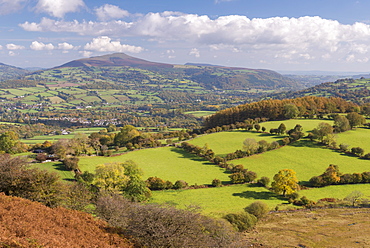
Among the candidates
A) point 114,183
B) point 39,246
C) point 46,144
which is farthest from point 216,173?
point 46,144

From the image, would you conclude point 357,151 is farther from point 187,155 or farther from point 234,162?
point 187,155

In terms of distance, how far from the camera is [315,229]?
33.1 meters

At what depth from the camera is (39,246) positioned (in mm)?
14000

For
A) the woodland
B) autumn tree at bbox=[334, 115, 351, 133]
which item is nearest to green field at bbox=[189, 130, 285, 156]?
the woodland

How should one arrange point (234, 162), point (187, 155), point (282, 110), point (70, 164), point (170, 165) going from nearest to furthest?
point (70, 164)
point (170, 165)
point (234, 162)
point (187, 155)
point (282, 110)

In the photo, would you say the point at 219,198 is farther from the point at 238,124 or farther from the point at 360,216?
the point at 238,124

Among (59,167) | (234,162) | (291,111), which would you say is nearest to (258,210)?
(234,162)

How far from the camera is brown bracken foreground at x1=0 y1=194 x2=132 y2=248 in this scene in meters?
14.7

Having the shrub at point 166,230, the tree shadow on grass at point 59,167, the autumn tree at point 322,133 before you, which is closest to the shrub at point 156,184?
the tree shadow on grass at point 59,167

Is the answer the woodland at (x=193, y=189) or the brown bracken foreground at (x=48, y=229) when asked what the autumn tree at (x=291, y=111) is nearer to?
the woodland at (x=193, y=189)

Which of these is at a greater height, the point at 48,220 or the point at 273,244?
the point at 48,220

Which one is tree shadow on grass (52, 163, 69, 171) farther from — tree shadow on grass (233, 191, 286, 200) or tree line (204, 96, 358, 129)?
tree line (204, 96, 358, 129)

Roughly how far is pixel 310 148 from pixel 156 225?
69.9 metres

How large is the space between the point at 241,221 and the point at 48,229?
975 inches
